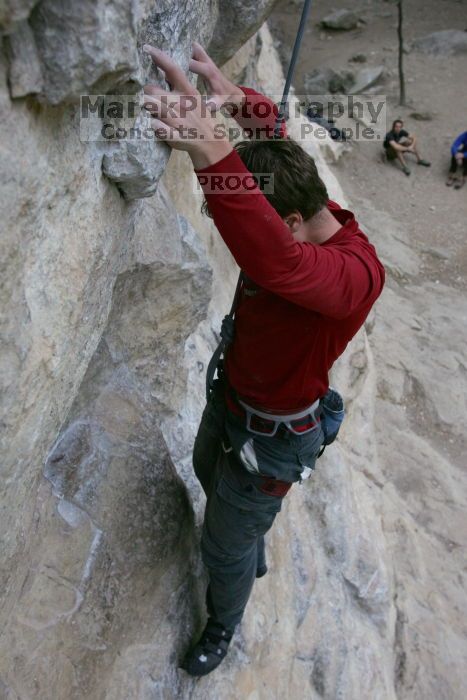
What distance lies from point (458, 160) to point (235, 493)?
31.2 ft

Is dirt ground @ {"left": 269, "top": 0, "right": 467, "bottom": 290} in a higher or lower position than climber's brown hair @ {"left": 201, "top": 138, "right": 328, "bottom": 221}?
lower

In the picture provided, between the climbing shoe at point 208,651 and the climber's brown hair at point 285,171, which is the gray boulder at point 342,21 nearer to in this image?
the climber's brown hair at point 285,171

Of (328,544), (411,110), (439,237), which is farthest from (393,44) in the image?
(328,544)

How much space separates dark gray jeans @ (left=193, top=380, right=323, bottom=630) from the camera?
208 cm

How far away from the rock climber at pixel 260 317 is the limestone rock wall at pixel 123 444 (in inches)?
6.5

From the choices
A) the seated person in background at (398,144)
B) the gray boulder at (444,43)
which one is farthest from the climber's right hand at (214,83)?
the gray boulder at (444,43)

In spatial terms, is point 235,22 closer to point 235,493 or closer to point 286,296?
point 286,296

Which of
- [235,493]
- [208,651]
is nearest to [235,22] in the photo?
[235,493]

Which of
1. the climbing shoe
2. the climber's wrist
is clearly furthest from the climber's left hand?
the climbing shoe

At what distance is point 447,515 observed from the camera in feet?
15.3

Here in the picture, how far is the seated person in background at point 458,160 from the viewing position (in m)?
10.1

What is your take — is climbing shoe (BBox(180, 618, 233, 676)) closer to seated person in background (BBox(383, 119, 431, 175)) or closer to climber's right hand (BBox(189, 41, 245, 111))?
climber's right hand (BBox(189, 41, 245, 111))

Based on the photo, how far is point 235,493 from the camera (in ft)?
6.96

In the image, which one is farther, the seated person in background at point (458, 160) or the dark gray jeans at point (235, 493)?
the seated person in background at point (458, 160)
